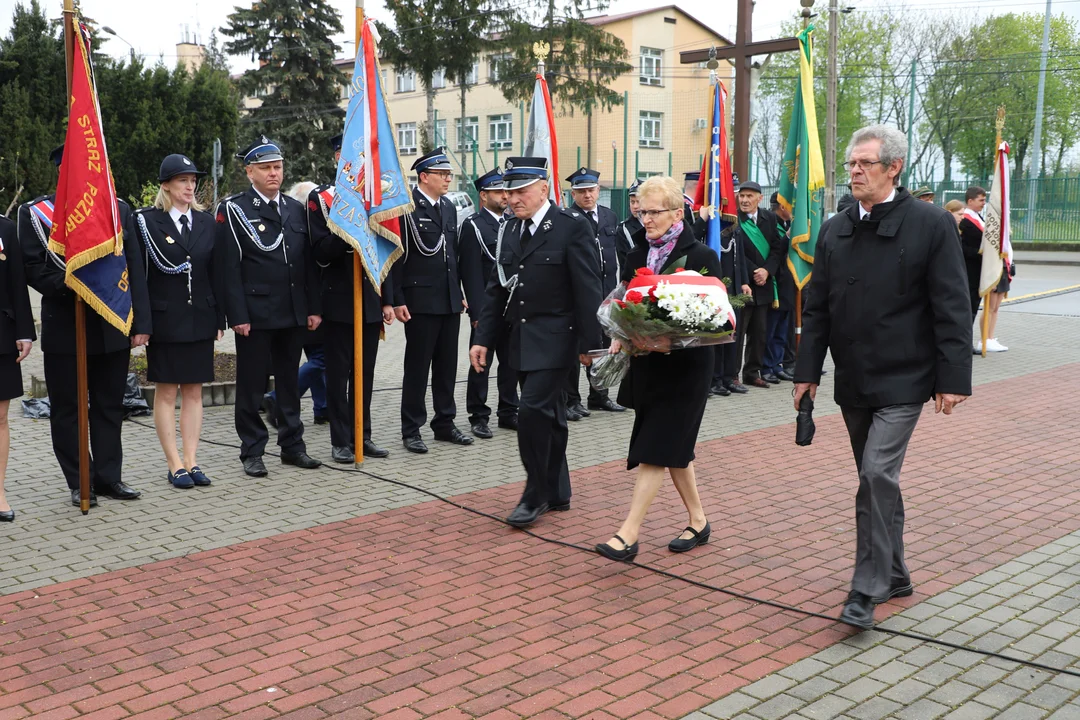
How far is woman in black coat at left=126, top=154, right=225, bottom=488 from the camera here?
22.5ft

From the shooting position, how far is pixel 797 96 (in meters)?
11.4

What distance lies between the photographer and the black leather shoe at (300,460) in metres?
7.62

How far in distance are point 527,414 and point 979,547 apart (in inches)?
100

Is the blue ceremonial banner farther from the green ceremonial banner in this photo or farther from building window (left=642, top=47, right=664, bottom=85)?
building window (left=642, top=47, right=664, bottom=85)

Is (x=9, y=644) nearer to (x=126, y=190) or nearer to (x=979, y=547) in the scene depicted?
(x=979, y=547)

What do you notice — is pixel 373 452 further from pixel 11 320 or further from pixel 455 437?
pixel 11 320

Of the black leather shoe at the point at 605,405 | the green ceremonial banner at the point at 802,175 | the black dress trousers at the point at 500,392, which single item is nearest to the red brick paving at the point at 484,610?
the black dress trousers at the point at 500,392

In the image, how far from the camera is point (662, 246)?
552 cm

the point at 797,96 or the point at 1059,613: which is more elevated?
the point at 797,96

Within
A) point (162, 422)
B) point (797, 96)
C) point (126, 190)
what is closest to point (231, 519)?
point (162, 422)

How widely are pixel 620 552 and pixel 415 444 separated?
10.3ft

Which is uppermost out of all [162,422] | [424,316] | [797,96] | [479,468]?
[797,96]

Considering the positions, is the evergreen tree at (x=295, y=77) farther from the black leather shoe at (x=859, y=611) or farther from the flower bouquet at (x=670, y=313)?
the black leather shoe at (x=859, y=611)

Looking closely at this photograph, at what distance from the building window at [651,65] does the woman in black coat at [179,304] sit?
4208 cm
